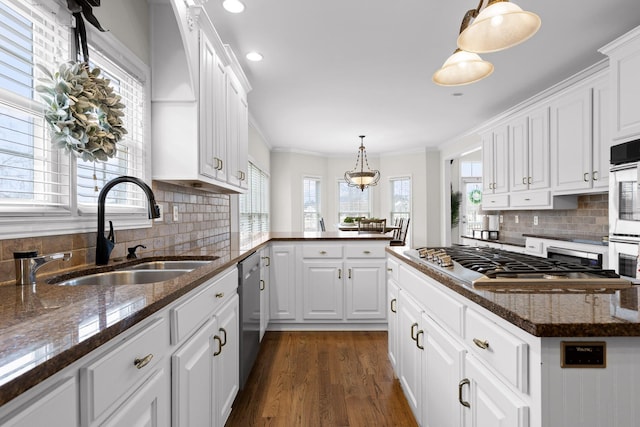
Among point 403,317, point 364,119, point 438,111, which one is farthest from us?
point 364,119

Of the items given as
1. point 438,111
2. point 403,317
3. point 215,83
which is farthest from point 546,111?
point 215,83

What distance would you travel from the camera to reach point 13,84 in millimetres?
1248

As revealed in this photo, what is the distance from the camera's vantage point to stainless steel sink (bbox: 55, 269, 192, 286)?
1.47m

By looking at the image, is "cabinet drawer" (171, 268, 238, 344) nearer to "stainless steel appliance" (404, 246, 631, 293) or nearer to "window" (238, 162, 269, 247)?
"stainless steel appliance" (404, 246, 631, 293)

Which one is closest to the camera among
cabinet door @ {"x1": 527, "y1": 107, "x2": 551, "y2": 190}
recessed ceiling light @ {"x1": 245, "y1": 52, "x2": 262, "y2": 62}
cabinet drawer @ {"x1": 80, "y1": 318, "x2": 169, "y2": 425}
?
cabinet drawer @ {"x1": 80, "y1": 318, "x2": 169, "y2": 425}

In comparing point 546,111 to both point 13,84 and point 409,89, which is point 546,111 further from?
point 13,84

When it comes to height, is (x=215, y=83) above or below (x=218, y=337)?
above

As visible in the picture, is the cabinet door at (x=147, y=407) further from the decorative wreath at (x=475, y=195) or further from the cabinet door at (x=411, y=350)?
the decorative wreath at (x=475, y=195)

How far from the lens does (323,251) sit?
3514 mm

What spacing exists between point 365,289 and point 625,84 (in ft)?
8.80

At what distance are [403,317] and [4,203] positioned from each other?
1.92 m

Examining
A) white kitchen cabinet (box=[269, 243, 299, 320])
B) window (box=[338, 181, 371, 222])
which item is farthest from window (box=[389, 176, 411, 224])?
white kitchen cabinet (box=[269, 243, 299, 320])

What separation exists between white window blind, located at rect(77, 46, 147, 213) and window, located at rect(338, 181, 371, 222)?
6.63m

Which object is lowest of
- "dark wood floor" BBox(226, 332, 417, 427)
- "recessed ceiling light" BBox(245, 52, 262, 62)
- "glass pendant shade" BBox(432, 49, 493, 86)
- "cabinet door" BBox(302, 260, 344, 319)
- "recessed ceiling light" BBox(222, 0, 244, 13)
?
"dark wood floor" BBox(226, 332, 417, 427)
